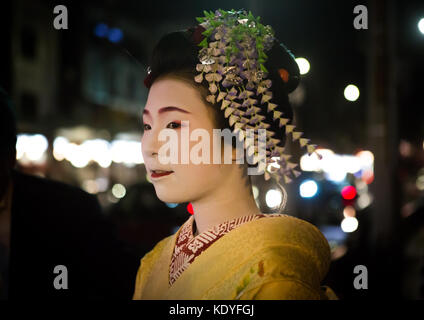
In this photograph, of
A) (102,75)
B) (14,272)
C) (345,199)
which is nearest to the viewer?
(14,272)

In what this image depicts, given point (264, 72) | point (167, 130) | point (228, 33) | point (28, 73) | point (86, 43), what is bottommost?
point (167, 130)

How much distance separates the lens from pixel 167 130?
6.63ft

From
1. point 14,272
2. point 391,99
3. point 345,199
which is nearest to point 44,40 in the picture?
point 345,199

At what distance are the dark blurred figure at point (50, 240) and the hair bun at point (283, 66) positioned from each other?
1.31 metres

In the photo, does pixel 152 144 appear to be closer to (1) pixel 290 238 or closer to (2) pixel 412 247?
(1) pixel 290 238

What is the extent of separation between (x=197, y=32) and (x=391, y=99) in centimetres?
574

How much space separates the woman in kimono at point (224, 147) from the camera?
1.89 metres

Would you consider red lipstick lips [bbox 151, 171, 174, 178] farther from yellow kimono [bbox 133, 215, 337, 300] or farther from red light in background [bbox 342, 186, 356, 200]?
red light in background [bbox 342, 186, 356, 200]

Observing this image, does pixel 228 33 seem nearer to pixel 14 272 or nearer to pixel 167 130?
pixel 167 130

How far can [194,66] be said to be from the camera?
2.04 meters

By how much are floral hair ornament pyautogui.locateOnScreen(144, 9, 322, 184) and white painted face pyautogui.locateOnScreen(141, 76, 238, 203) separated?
0.08m

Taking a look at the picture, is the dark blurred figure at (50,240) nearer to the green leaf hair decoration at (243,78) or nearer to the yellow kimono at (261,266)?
the yellow kimono at (261,266)
